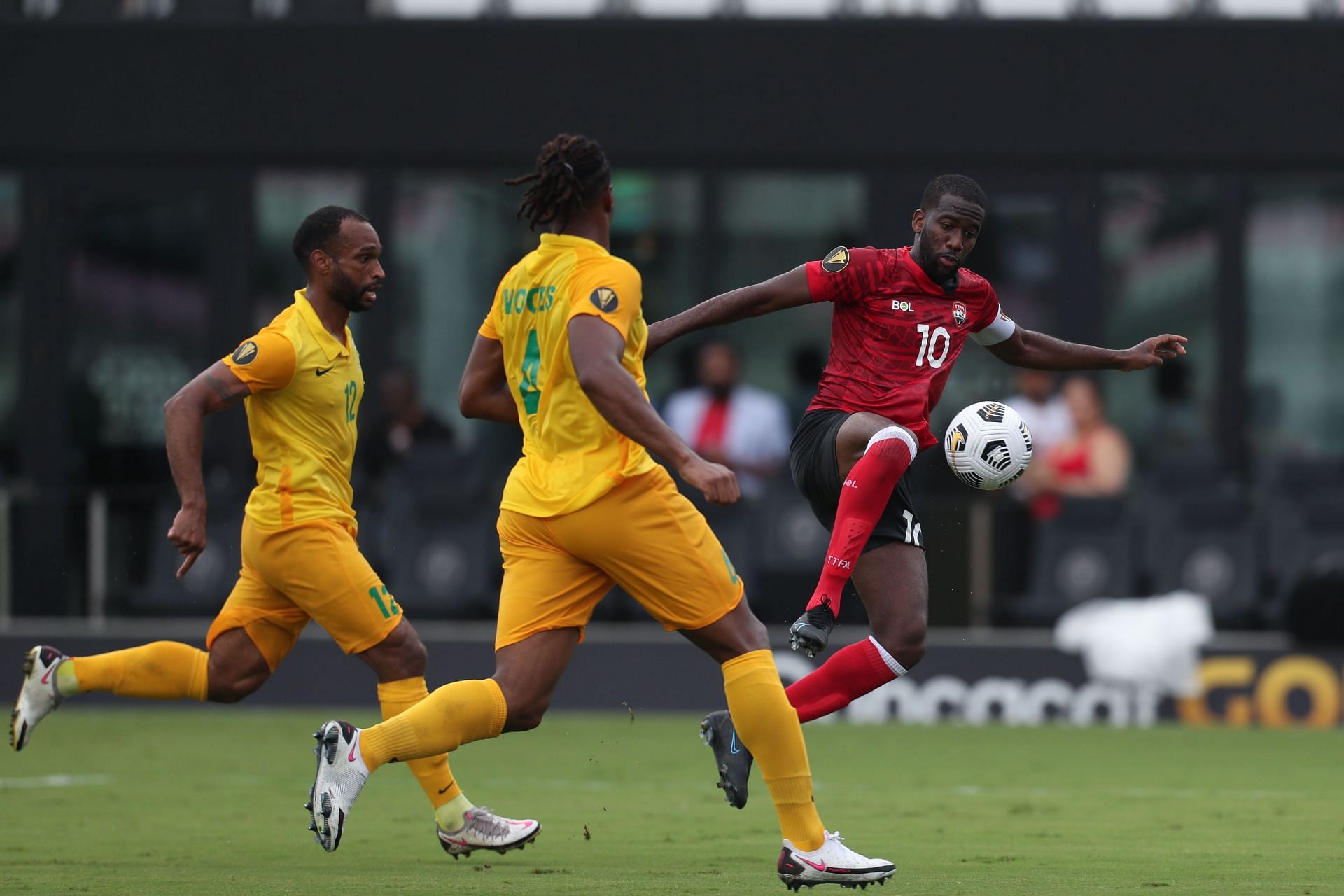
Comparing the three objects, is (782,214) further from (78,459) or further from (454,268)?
(78,459)

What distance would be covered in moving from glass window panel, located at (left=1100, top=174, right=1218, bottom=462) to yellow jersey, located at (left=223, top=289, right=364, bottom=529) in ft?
29.5

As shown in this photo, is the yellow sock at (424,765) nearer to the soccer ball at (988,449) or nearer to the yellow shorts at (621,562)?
the yellow shorts at (621,562)

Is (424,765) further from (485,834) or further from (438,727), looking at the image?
(438,727)

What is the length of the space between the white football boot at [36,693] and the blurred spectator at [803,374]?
812 centimetres

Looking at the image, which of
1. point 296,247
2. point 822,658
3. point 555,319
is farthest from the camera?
point 822,658

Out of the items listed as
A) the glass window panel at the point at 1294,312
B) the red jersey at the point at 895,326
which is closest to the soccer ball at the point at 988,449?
the red jersey at the point at 895,326

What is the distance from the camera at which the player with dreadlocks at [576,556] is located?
625cm

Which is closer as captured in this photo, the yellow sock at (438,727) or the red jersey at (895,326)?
the yellow sock at (438,727)

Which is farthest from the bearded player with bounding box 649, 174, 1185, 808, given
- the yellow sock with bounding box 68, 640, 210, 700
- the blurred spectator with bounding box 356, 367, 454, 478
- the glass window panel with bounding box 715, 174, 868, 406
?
the glass window panel with bounding box 715, 174, 868, 406

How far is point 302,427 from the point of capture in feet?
24.6

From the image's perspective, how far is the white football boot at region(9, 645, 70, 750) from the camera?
7641mm

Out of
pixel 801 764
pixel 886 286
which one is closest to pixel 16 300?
pixel 886 286

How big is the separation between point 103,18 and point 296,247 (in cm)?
898

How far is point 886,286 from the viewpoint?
7.68 meters
